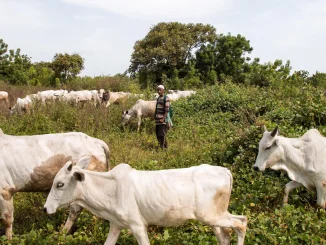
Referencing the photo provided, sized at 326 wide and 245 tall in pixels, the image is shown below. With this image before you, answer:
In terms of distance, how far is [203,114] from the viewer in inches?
515

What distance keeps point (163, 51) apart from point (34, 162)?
84.1 feet

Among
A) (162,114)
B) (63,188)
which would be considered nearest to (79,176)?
(63,188)

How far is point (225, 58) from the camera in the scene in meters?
30.1

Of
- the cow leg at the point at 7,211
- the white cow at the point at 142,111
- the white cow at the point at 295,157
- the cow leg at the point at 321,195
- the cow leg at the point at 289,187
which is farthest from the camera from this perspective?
the white cow at the point at 142,111

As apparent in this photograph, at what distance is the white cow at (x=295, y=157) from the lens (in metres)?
5.31

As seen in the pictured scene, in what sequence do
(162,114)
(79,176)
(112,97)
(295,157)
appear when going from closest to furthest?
(79,176) → (295,157) → (162,114) → (112,97)

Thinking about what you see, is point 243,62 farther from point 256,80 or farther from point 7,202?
point 7,202

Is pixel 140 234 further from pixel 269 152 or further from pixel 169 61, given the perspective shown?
pixel 169 61

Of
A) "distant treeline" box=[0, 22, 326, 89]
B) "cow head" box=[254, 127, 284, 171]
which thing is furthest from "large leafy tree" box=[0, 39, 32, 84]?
"cow head" box=[254, 127, 284, 171]

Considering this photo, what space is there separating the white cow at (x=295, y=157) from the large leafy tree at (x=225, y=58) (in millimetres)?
24296

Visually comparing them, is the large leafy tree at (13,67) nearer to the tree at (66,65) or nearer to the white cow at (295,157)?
the tree at (66,65)

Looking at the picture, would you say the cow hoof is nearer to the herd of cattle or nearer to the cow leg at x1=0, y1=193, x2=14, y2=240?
the cow leg at x1=0, y1=193, x2=14, y2=240

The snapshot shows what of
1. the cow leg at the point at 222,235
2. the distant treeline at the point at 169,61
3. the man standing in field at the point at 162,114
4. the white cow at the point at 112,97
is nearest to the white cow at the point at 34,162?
the cow leg at the point at 222,235

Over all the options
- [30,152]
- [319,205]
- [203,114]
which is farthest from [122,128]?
[319,205]
